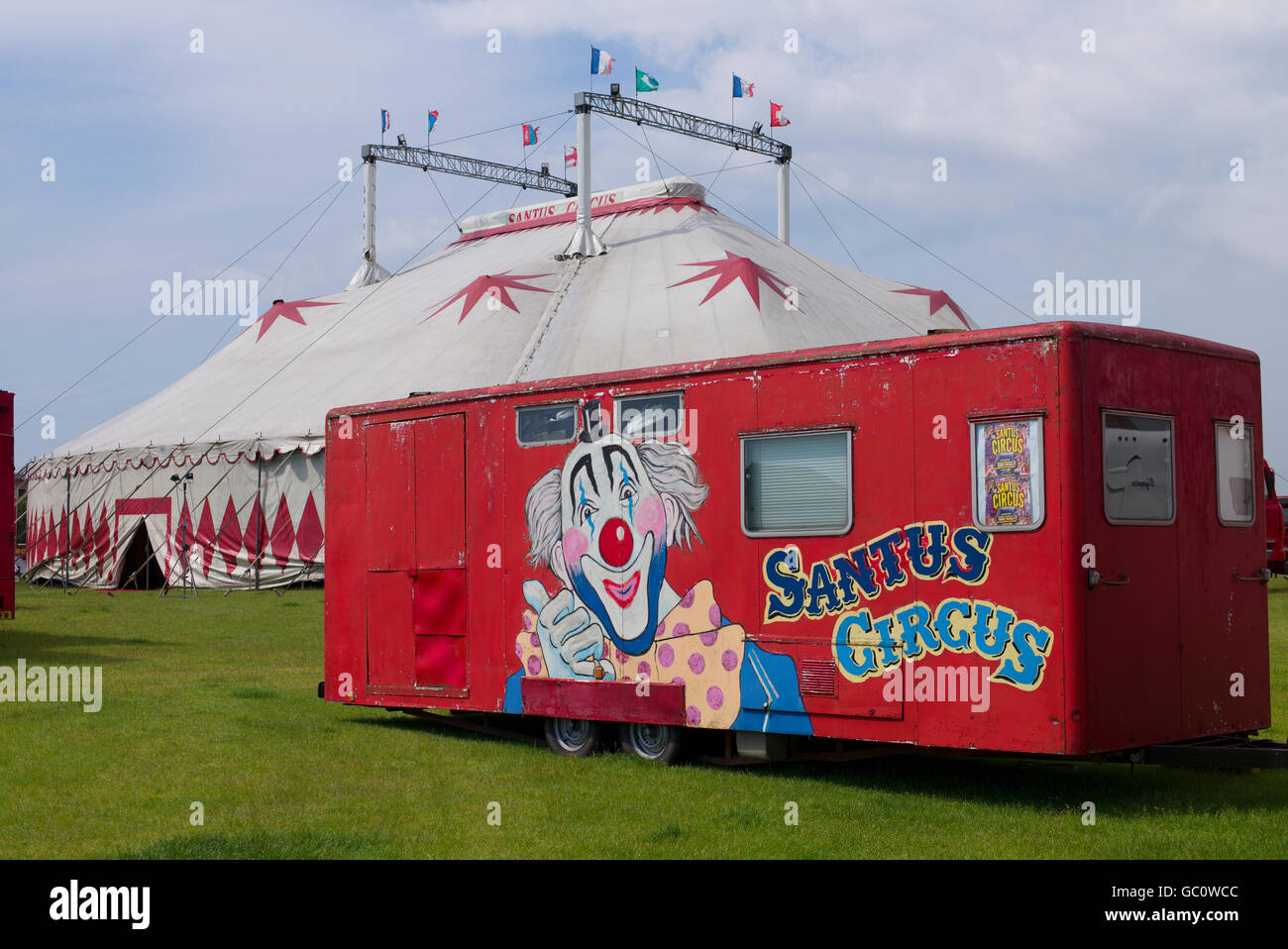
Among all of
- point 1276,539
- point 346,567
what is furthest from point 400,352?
point 346,567

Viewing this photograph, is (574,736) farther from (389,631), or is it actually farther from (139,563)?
(139,563)

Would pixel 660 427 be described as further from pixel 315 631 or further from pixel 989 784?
pixel 315 631

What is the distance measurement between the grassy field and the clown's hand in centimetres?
67

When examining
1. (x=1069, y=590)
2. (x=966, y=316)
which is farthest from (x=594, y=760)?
(x=966, y=316)

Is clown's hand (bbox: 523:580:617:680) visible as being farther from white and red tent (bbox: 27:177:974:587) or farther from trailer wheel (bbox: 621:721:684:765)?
white and red tent (bbox: 27:177:974:587)

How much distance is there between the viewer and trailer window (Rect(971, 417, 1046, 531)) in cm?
831

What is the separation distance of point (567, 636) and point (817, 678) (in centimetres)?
224

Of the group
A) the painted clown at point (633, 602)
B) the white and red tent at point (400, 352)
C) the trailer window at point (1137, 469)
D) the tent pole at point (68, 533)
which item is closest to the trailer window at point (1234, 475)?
the trailer window at point (1137, 469)

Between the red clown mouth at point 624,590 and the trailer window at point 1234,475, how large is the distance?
3.95 m

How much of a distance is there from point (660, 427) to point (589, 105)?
2428 cm

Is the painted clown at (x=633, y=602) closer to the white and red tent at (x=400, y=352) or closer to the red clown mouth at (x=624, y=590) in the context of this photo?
the red clown mouth at (x=624, y=590)

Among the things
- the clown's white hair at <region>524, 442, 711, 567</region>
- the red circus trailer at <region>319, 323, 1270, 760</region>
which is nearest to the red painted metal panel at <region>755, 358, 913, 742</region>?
the red circus trailer at <region>319, 323, 1270, 760</region>

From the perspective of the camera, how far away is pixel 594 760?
10.3 metres
